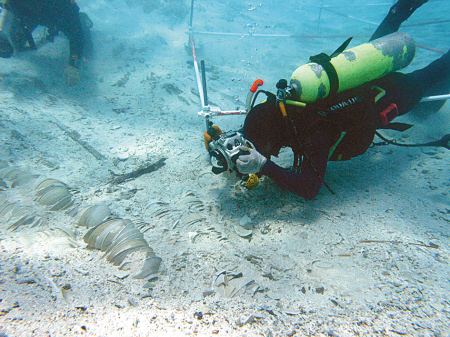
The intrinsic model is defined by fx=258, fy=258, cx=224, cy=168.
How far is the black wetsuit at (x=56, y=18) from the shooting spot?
5.82 m

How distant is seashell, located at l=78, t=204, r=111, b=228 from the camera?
2377mm

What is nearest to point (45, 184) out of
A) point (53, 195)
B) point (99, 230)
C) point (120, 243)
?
point (53, 195)

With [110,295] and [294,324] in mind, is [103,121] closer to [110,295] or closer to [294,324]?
[110,295]

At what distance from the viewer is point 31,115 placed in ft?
13.8

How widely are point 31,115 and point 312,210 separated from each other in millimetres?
4523

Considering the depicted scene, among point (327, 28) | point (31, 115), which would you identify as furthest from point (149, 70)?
point (327, 28)

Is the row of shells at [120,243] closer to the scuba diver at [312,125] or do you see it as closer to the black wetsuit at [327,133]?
the scuba diver at [312,125]

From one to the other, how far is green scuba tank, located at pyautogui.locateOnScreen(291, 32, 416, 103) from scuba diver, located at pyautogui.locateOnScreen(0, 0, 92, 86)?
5084mm

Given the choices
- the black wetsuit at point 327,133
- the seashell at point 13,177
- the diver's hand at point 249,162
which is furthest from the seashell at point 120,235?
the seashell at point 13,177

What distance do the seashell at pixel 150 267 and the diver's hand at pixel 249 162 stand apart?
3.37 feet

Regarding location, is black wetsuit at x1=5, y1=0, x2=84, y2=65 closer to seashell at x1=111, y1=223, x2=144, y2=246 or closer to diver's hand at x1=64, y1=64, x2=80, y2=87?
diver's hand at x1=64, y1=64, x2=80, y2=87

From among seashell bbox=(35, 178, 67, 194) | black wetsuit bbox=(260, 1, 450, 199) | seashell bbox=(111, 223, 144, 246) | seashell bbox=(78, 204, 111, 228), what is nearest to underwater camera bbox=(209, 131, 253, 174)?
black wetsuit bbox=(260, 1, 450, 199)

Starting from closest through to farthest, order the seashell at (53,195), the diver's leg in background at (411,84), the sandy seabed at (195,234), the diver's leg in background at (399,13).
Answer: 1. the sandy seabed at (195,234)
2. the seashell at (53,195)
3. the diver's leg in background at (411,84)
4. the diver's leg in background at (399,13)

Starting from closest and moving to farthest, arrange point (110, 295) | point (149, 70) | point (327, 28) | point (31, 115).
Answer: point (110, 295) < point (31, 115) < point (149, 70) < point (327, 28)
